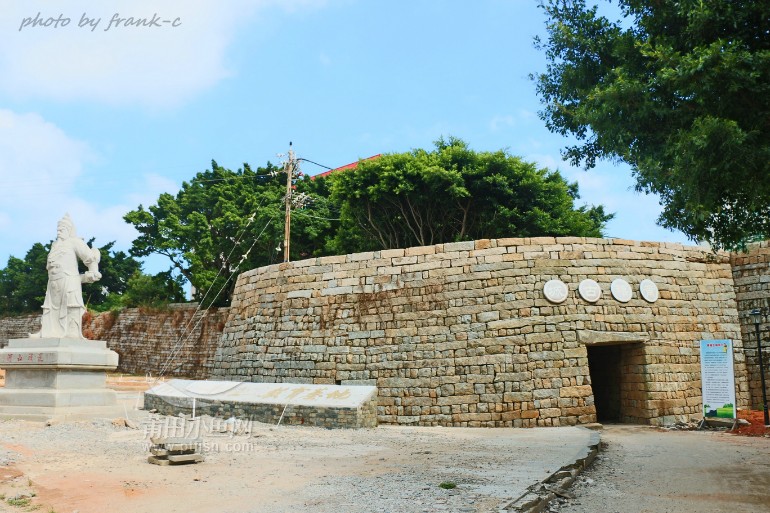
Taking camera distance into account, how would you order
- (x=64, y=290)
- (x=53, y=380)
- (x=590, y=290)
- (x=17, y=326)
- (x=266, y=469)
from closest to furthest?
(x=266, y=469) < (x=53, y=380) < (x=64, y=290) < (x=590, y=290) < (x=17, y=326)

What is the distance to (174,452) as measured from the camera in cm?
650

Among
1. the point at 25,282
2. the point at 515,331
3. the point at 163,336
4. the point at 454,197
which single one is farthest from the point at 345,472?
the point at 25,282

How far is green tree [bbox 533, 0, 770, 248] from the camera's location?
566 centimetres

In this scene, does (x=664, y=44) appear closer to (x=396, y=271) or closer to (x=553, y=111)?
(x=553, y=111)

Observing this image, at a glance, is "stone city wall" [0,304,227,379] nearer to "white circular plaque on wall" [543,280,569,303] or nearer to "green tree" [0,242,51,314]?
"green tree" [0,242,51,314]

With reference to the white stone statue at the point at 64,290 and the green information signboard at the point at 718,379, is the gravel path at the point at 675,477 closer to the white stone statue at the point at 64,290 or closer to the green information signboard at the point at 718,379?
the green information signboard at the point at 718,379

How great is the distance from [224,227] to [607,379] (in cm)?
1982

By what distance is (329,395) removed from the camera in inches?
437

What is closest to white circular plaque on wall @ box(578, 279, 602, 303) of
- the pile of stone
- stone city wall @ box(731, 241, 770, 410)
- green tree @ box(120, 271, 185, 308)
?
stone city wall @ box(731, 241, 770, 410)

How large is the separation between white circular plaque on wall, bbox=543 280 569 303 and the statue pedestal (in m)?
8.28

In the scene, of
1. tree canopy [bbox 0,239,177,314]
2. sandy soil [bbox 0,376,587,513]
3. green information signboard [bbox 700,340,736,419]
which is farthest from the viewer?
tree canopy [bbox 0,239,177,314]

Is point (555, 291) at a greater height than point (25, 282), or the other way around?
point (25, 282)

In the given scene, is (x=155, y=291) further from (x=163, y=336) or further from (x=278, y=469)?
(x=278, y=469)

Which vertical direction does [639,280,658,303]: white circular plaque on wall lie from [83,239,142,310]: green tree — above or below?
below
